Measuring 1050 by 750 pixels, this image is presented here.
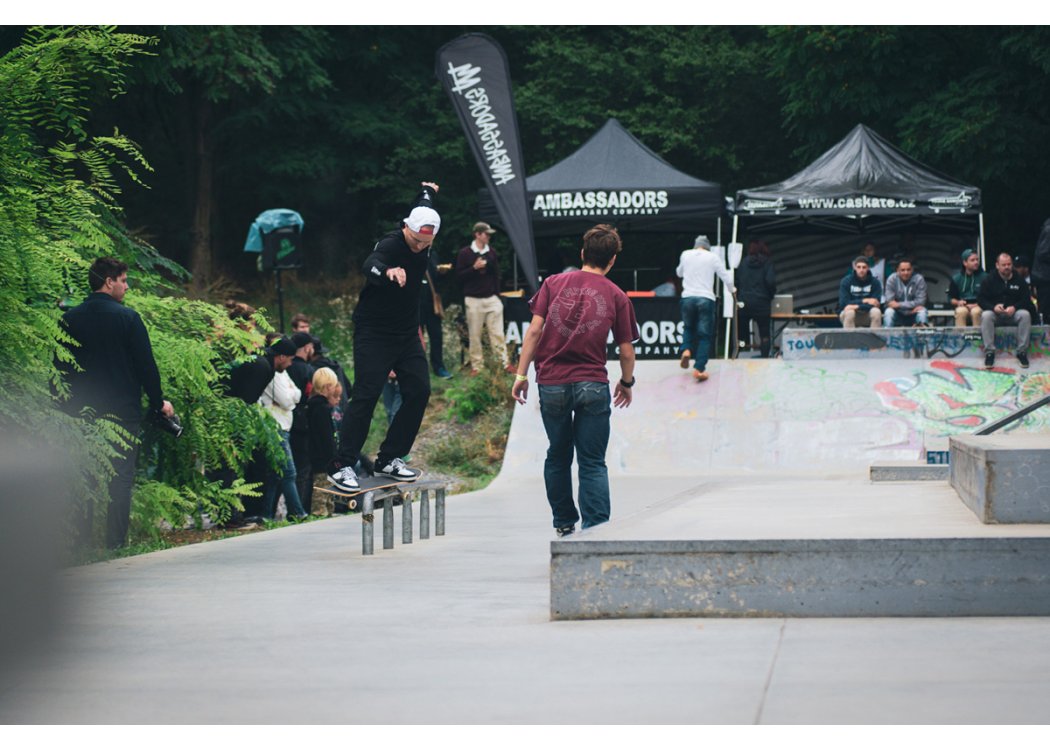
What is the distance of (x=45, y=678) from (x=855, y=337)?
14.3 metres

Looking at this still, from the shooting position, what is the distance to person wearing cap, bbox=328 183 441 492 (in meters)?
7.88

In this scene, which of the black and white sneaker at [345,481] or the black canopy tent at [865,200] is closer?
the black and white sneaker at [345,481]

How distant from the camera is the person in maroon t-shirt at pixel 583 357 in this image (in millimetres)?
7355

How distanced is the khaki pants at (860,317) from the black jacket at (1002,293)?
193 cm

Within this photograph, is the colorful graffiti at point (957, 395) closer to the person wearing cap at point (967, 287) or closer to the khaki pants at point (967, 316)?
the khaki pants at point (967, 316)

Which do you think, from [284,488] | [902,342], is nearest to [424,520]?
[284,488]

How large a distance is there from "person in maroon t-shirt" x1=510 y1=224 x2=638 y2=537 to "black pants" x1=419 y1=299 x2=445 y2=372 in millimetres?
11031

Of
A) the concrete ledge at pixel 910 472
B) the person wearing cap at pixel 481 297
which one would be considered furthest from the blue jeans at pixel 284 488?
the person wearing cap at pixel 481 297

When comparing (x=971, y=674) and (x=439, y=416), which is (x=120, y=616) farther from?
(x=439, y=416)

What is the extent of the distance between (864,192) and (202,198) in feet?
58.3

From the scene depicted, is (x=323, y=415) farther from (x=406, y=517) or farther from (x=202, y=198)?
(x=202, y=198)

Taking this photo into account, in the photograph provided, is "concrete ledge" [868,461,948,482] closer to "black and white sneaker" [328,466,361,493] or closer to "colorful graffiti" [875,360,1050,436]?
"black and white sneaker" [328,466,361,493]

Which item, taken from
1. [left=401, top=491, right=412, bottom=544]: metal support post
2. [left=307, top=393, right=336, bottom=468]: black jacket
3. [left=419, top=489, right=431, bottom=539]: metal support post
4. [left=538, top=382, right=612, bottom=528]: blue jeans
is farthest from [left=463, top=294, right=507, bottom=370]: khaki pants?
[left=538, top=382, right=612, bottom=528]: blue jeans

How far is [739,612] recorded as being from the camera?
5332 mm
